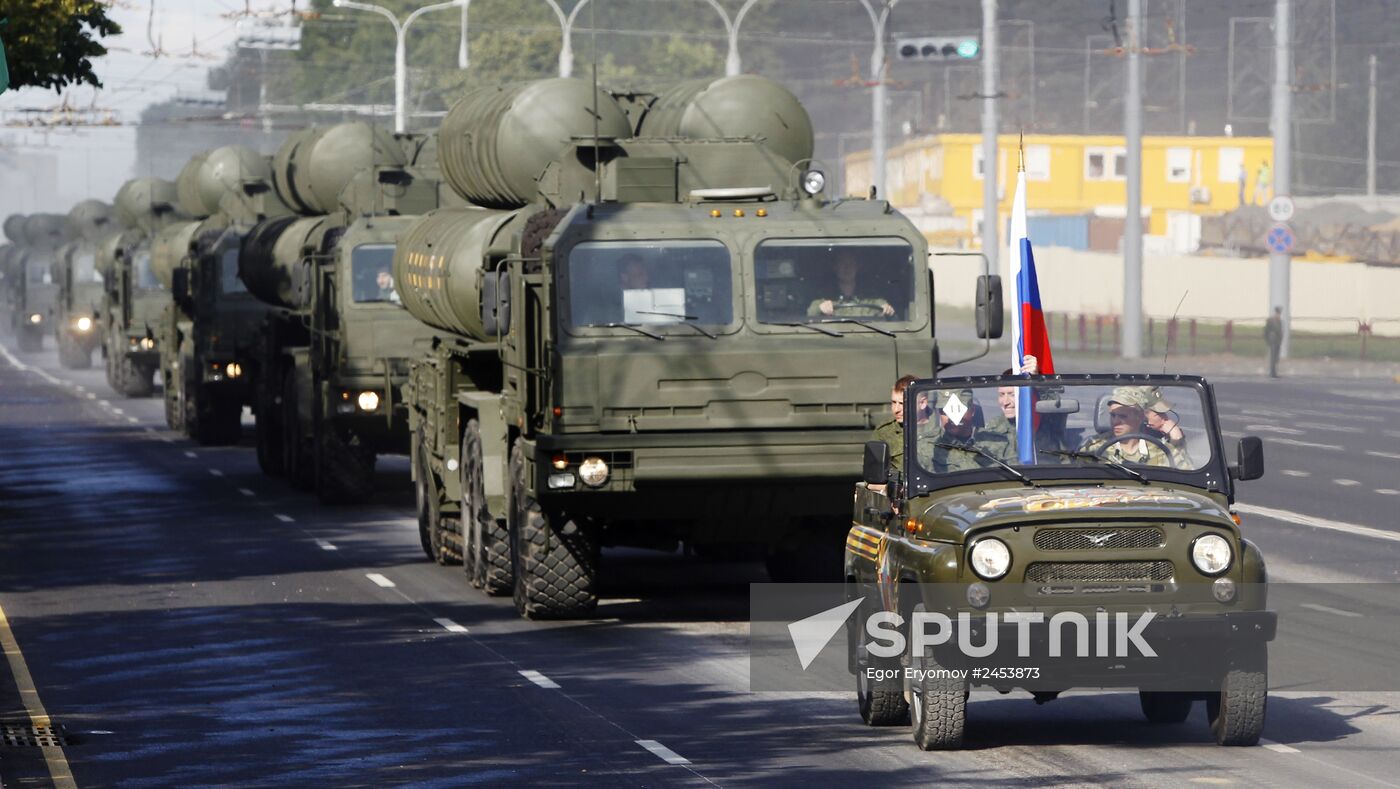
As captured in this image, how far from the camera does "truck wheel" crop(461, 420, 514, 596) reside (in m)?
18.2

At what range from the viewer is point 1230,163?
11494 cm

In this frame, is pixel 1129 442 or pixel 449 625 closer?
pixel 1129 442

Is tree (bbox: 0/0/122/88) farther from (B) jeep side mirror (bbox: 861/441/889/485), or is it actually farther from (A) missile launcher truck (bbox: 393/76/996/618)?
(B) jeep side mirror (bbox: 861/441/889/485)

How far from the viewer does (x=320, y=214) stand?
101 ft

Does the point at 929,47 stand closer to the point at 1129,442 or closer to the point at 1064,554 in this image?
the point at 1129,442

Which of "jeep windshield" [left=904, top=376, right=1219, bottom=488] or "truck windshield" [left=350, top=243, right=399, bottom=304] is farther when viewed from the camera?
"truck windshield" [left=350, top=243, right=399, bottom=304]

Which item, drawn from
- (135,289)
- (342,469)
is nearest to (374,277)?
(342,469)

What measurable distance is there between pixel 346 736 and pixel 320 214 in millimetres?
19164

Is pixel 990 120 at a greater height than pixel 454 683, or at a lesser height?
greater

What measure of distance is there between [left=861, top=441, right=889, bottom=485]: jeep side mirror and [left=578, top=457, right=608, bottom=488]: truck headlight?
4.68m

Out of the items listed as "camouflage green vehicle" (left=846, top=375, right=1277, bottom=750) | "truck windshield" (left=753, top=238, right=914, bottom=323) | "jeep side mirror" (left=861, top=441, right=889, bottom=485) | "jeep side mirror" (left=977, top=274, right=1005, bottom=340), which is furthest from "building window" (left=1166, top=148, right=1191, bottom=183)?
"jeep side mirror" (left=861, top=441, right=889, bottom=485)

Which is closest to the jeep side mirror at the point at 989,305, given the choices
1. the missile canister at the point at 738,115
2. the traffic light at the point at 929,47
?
the missile canister at the point at 738,115

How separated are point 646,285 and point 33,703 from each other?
15.9 feet

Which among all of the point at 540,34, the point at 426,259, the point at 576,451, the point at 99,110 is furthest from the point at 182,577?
the point at 540,34
